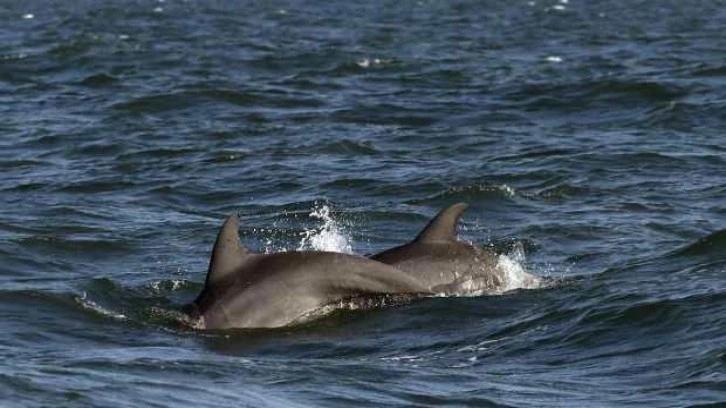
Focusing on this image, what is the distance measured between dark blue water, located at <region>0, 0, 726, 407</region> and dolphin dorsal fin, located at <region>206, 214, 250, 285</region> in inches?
24.6

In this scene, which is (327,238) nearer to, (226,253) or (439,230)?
(439,230)

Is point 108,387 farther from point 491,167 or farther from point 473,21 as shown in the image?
point 473,21

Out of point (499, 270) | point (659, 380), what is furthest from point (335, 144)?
point (659, 380)

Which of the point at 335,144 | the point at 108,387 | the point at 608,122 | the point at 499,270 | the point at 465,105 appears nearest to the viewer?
the point at 108,387

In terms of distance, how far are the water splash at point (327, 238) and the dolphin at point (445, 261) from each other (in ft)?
7.35

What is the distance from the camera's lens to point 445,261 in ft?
51.1

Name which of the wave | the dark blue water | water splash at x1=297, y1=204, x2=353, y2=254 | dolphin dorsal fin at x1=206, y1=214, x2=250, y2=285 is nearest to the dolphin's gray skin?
dolphin dorsal fin at x1=206, y1=214, x2=250, y2=285

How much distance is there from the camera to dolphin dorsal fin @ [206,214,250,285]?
1434cm

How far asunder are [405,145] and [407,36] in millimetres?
20248

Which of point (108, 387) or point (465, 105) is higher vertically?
point (108, 387)

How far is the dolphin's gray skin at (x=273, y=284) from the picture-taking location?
47.2 ft

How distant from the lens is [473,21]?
5116 cm


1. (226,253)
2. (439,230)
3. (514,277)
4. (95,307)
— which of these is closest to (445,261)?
(439,230)

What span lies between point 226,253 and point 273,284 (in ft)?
1.58
